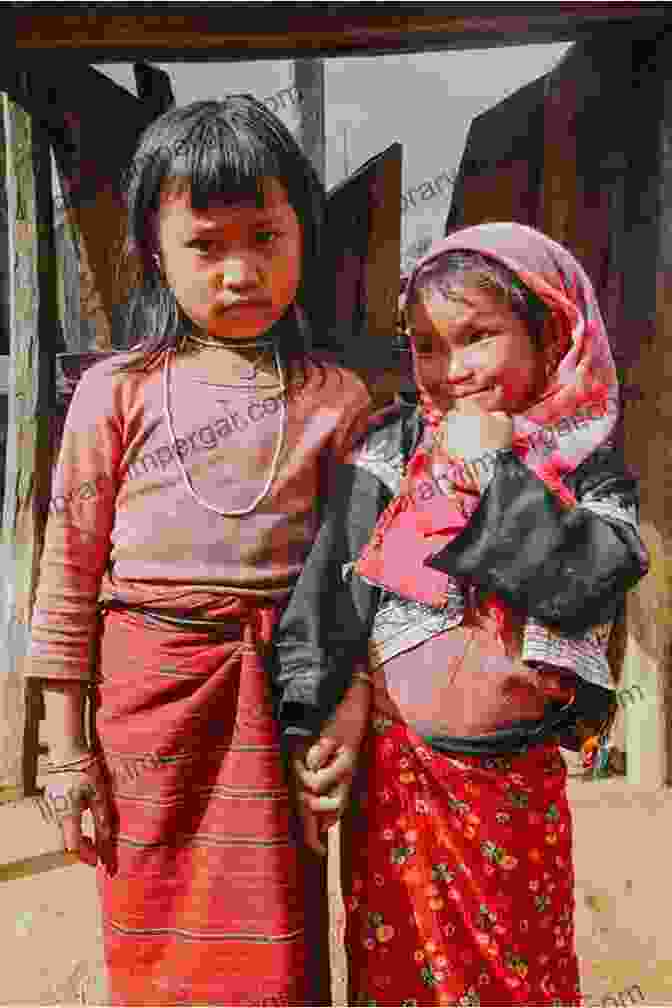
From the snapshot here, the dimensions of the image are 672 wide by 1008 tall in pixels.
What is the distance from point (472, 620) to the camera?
1.13 meters

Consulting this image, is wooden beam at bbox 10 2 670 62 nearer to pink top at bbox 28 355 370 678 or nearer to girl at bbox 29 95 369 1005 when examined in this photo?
girl at bbox 29 95 369 1005

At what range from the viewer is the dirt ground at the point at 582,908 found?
53.2 inches

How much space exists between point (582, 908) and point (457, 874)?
0.45 metres

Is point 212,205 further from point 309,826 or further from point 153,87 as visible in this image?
point 309,826

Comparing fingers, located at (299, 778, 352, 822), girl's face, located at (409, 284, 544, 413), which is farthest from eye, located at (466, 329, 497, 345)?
fingers, located at (299, 778, 352, 822)

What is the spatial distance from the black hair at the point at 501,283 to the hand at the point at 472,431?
0.37 feet

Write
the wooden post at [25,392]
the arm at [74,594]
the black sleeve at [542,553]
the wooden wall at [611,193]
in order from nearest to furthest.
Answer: the black sleeve at [542,553]
the arm at [74,594]
the wooden wall at [611,193]
the wooden post at [25,392]

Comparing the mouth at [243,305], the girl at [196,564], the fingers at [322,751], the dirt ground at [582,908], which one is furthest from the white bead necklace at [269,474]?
the dirt ground at [582,908]

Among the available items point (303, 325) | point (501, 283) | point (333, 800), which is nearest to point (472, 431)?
point (501, 283)

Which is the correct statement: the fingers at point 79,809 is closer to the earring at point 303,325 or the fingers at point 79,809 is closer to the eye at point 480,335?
the earring at point 303,325

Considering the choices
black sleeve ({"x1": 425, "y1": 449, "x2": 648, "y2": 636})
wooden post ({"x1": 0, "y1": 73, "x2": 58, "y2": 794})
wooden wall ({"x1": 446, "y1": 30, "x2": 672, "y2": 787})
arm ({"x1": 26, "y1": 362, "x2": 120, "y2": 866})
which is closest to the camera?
black sleeve ({"x1": 425, "y1": 449, "x2": 648, "y2": 636})

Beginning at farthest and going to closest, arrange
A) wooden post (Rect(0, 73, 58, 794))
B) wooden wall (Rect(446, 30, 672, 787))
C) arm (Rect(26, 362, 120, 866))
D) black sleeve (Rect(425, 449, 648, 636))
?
wooden post (Rect(0, 73, 58, 794)) → wooden wall (Rect(446, 30, 672, 787)) → arm (Rect(26, 362, 120, 866)) → black sleeve (Rect(425, 449, 648, 636))

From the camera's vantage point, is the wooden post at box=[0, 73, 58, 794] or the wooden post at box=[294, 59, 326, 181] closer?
the wooden post at box=[294, 59, 326, 181]

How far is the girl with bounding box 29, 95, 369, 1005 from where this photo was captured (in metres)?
1.14
